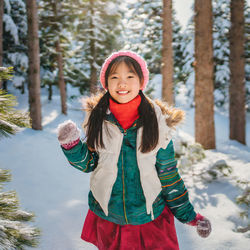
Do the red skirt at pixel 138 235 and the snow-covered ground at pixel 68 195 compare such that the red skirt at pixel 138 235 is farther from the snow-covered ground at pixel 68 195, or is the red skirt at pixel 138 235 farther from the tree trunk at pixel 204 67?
the tree trunk at pixel 204 67

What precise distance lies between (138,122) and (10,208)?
4.42ft

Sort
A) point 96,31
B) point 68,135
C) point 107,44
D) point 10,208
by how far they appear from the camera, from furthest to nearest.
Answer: point 107,44, point 96,31, point 10,208, point 68,135

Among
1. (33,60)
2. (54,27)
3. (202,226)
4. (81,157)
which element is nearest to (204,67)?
(33,60)

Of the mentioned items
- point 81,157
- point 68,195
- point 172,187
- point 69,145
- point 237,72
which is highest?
point 237,72

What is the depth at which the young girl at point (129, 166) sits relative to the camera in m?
1.87

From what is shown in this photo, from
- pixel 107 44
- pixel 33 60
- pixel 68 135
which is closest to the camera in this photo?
pixel 68 135

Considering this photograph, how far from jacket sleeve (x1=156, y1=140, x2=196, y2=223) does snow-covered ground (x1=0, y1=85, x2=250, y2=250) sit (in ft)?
5.20

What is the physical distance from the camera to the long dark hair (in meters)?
1.92

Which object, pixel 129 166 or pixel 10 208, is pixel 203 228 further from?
pixel 10 208

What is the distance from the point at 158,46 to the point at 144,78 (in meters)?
18.7

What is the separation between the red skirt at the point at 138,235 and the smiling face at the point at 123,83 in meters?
1.06

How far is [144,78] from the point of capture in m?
2.23

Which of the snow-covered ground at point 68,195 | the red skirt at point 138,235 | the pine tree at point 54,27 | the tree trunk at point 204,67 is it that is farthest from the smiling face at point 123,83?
the pine tree at point 54,27

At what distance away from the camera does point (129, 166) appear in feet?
6.32
